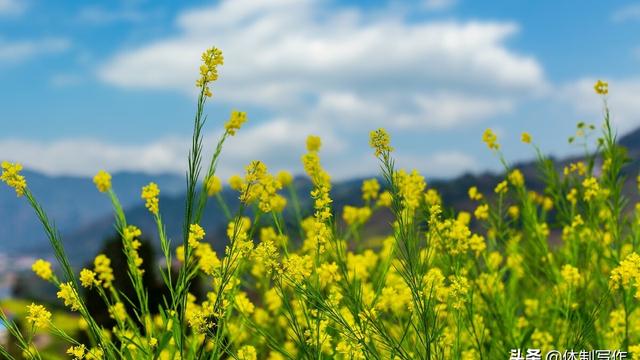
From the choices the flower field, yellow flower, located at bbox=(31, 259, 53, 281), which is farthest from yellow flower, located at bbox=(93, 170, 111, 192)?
yellow flower, located at bbox=(31, 259, 53, 281)

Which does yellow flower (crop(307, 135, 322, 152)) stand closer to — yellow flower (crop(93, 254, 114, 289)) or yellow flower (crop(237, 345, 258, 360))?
yellow flower (crop(93, 254, 114, 289))

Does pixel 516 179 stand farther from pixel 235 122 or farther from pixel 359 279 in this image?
pixel 235 122

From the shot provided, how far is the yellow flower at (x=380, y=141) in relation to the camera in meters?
2.64

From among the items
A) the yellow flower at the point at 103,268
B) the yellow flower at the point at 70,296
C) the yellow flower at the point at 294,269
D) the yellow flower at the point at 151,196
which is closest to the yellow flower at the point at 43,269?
the yellow flower at the point at 103,268

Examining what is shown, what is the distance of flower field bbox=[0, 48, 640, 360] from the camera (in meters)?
2.75

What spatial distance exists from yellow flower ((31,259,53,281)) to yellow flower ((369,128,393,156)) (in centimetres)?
225

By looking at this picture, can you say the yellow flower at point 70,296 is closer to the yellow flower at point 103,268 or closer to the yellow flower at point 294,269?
the yellow flower at point 294,269

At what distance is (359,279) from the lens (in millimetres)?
3684

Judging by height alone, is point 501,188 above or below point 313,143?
below

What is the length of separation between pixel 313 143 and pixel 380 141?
7.51 ft

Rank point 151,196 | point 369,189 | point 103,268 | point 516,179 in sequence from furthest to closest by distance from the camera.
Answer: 1. point 369,189
2. point 516,179
3. point 103,268
4. point 151,196

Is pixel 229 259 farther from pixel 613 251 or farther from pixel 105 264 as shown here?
pixel 613 251

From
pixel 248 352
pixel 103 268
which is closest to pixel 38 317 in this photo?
pixel 248 352

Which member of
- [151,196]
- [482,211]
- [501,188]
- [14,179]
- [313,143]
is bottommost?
[482,211]
